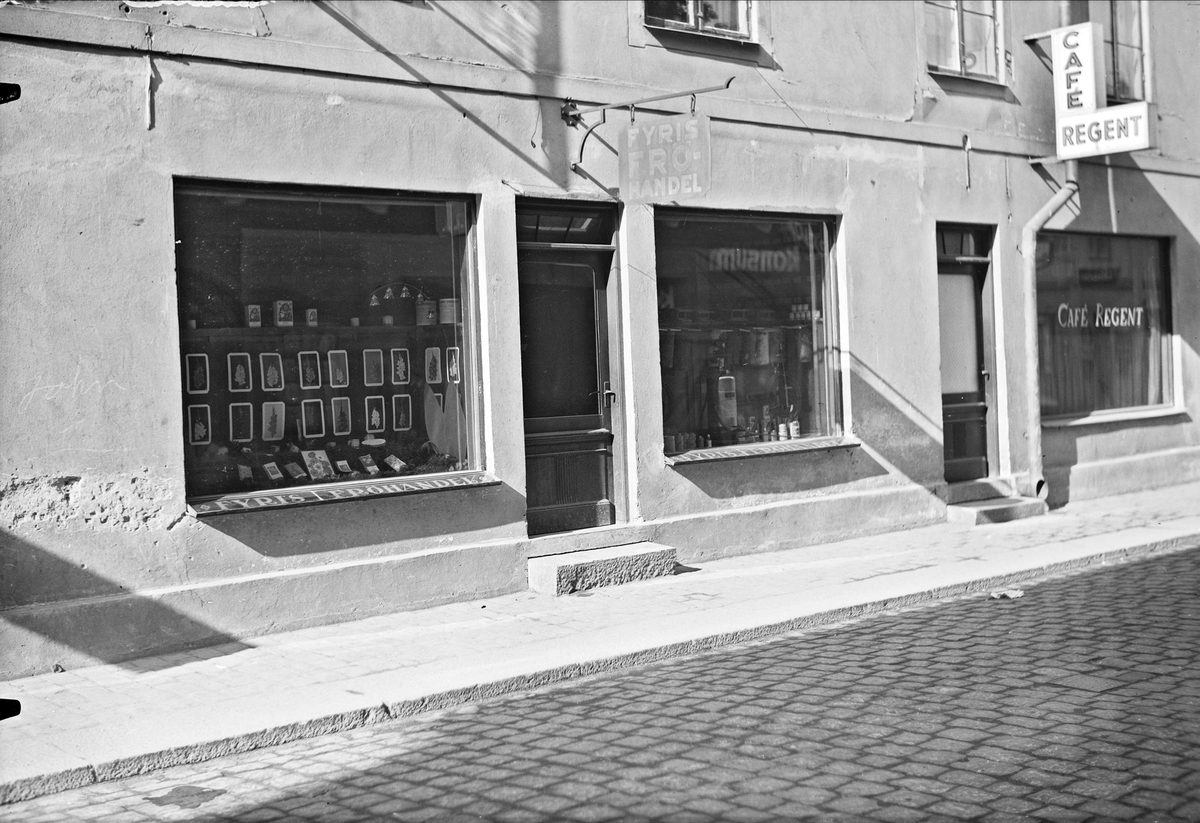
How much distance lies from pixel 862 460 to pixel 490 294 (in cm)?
429

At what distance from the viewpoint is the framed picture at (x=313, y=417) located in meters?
8.54

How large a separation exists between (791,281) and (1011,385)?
3.28 metres

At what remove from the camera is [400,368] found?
9008mm

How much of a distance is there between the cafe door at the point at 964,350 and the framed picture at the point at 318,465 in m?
6.73

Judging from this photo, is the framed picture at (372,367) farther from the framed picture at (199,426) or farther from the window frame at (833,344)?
the window frame at (833,344)

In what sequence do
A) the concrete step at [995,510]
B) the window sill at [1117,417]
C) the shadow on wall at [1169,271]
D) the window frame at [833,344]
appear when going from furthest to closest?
the window sill at [1117,417] < the shadow on wall at [1169,271] < the concrete step at [995,510] < the window frame at [833,344]

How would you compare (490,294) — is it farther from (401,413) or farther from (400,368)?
(401,413)

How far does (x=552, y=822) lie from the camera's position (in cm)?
458

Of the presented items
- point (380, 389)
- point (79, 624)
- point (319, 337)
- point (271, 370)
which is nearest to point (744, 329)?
point (380, 389)

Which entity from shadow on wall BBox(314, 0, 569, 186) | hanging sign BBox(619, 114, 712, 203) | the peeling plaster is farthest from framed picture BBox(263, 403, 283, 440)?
hanging sign BBox(619, 114, 712, 203)

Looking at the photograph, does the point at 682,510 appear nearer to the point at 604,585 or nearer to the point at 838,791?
the point at 604,585

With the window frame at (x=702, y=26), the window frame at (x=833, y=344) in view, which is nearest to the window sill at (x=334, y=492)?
the window frame at (x=833, y=344)

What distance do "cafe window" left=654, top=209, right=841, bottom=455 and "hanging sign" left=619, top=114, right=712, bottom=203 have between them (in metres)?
0.99

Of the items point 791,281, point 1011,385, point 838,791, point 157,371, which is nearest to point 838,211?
point 791,281
